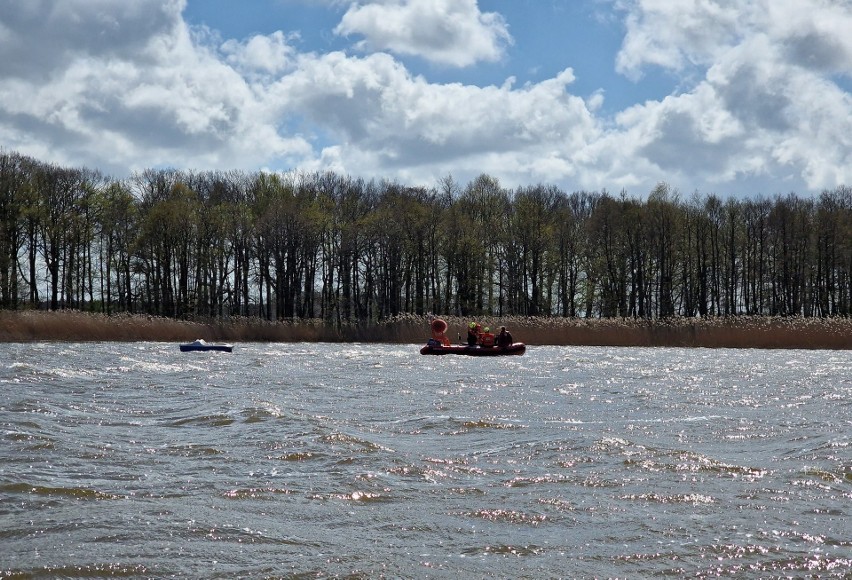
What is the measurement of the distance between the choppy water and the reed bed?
16.0 m

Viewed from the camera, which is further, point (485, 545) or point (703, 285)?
point (703, 285)

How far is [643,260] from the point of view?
5584cm

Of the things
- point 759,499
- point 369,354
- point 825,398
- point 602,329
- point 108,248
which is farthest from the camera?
point 108,248

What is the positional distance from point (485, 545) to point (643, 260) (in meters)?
52.1

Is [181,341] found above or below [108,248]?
below

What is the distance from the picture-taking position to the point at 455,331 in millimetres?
35812

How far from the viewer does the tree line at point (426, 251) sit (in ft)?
166

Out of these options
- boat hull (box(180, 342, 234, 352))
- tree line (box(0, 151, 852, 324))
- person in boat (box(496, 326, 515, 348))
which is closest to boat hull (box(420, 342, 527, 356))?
person in boat (box(496, 326, 515, 348))

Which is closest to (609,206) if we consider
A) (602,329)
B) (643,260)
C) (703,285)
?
(643,260)

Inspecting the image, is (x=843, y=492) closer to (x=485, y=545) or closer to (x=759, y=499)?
(x=759, y=499)

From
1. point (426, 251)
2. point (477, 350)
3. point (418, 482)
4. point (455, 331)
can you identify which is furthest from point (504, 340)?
point (426, 251)

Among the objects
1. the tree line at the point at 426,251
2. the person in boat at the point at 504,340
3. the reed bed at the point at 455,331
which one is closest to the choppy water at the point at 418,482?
the person in boat at the point at 504,340

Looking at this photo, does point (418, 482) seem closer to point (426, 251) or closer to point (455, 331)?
point (455, 331)

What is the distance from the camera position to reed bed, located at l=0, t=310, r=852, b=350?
2975cm
